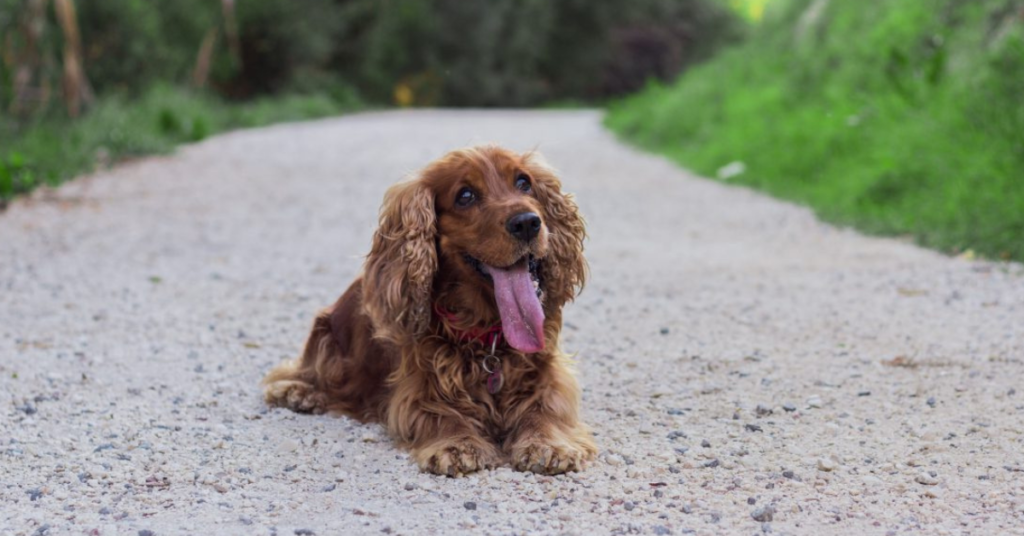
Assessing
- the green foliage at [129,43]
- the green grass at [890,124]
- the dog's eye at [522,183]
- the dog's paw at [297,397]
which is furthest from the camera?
the green foliage at [129,43]

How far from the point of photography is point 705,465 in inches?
157

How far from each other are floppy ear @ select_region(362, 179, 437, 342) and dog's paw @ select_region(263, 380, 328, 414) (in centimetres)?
62

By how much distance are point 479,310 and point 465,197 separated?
418 mm

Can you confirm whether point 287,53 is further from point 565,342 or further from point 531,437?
point 531,437

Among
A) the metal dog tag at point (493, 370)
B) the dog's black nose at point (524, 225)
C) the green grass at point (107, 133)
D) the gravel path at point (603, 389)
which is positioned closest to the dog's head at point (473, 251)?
the dog's black nose at point (524, 225)

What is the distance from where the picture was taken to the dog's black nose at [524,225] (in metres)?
3.85

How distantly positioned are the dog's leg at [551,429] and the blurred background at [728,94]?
4661 mm

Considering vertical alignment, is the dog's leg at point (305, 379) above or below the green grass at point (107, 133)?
above

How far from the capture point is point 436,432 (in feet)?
13.4

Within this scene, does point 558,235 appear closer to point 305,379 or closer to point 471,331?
point 471,331

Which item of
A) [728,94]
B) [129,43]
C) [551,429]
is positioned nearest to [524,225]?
[551,429]

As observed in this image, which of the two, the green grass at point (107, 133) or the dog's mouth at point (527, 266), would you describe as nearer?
the dog's mouth at point (527, 266)

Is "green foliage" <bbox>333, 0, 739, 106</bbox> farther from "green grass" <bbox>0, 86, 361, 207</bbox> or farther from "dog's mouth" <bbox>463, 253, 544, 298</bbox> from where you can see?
"dog's mouth" <bbox>463, 253, 544, 298</bbox>

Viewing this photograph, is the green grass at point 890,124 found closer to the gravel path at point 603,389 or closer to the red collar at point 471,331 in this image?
the gravel path at point 603,389
